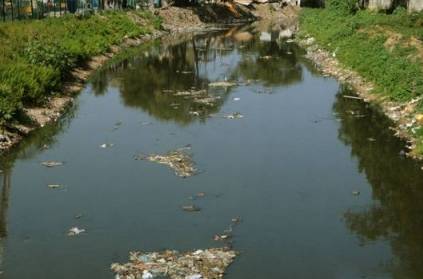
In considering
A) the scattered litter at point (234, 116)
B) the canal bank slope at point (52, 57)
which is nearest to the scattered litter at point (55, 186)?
the canal bank slope at point (52, 57)

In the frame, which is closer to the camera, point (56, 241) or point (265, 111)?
point (56, 241)

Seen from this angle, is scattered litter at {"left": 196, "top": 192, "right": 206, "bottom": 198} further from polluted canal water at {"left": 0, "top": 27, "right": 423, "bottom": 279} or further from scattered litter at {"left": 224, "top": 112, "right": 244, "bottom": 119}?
scattered litter at {"left": 224, "top": 112, "right": 244, "bottom": 119}

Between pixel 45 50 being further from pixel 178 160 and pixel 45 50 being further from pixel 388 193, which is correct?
pixel 388 193

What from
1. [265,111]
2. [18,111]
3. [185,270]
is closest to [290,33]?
[265,111]

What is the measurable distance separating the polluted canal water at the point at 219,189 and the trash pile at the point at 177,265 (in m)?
0.11

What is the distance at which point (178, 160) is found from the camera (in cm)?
1486

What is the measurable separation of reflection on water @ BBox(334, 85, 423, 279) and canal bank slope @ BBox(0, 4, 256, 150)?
9089mm

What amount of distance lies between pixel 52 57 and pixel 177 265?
51.9 ft

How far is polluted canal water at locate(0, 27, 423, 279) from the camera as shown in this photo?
33.1ft

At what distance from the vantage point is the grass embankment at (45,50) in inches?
742

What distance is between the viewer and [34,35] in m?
26.6

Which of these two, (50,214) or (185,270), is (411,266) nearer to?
(185,270)

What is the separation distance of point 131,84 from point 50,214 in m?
14.2

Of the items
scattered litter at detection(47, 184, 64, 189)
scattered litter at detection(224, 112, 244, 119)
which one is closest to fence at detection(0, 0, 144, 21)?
scattered litter at detection(224, 112, 244, 119)
